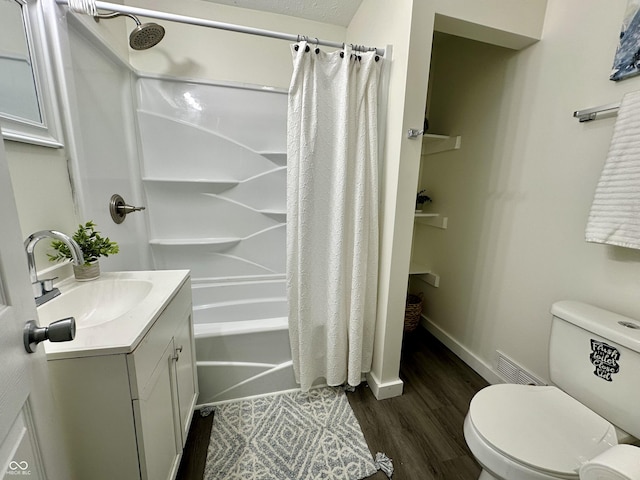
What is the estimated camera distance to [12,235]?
20.3 inches

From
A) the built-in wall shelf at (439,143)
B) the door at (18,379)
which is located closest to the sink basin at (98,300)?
the door at (18,379)

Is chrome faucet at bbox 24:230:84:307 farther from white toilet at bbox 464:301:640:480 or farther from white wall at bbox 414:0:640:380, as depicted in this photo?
white wall at bbox 414:0:640:380

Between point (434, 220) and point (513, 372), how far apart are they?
117 cm

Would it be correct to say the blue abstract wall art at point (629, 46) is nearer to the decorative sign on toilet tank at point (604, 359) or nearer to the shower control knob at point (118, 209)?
the decorative sign on toilet tank at point (604, 359)

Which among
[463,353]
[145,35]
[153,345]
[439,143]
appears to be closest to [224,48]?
[145,35]

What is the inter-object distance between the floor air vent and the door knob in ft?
6.73

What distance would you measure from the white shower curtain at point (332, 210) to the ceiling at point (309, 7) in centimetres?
77

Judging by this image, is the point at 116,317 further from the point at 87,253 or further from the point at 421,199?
the point at 421,199

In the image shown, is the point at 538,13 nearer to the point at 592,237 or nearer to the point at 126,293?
the point at 592,237

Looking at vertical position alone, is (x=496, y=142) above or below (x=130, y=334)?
above

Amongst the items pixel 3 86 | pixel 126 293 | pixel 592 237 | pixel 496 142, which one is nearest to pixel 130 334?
pixel 126 293

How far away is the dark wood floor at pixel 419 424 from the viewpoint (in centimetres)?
124

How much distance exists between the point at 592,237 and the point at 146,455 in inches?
71.6


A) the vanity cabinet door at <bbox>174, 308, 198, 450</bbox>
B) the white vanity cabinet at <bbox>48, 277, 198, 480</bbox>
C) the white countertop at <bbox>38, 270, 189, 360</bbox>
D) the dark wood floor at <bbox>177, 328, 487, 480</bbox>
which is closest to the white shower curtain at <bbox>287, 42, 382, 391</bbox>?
the dark wood floor at <bbox>177, 328, 487, 480</bbox>
